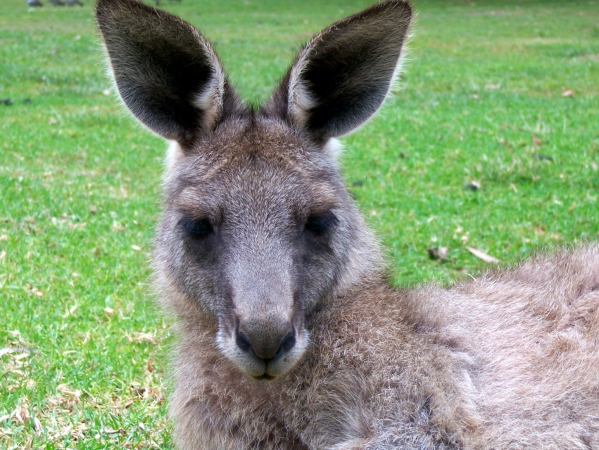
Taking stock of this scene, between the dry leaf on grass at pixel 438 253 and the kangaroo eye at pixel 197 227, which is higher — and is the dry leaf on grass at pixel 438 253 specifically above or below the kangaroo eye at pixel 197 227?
below

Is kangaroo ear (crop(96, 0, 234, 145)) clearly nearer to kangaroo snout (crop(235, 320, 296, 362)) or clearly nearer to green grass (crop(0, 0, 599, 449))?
green grass (crop(0, 0, 599, 449))

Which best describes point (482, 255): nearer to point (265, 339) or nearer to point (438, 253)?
point (438, 253)

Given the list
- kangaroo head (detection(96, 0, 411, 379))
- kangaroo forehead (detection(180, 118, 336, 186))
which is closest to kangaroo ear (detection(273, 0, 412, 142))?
kangaroo head (detection(96, 0, 411, 379))

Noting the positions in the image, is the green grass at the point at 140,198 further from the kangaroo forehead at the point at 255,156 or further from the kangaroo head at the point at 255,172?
the kangaroo forehead at the point at 255,156

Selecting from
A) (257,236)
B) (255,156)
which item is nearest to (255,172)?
(255,156)

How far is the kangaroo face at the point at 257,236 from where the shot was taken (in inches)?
102

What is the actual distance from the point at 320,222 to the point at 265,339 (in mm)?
653

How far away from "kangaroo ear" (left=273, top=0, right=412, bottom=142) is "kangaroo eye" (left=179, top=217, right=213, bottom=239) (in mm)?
637

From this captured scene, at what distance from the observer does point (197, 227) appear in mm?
2982

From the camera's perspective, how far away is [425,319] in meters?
3.08

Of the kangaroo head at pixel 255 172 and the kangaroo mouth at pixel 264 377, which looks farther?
the kangaroo head at pixel 255 172

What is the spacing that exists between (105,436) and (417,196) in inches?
182

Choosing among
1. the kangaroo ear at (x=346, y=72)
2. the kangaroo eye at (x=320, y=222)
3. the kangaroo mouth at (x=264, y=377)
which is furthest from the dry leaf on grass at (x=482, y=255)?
the kangaroo mouth at (x=264, y=377)

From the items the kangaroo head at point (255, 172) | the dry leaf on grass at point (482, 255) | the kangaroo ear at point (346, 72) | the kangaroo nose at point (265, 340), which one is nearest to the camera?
the kangaroo nose at point (265, 340)
